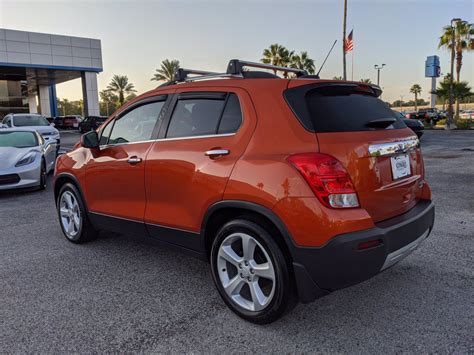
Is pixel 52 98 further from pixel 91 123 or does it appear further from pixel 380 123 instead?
pixel 380 123

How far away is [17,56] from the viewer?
3134 centimetres

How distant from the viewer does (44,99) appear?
44375mm

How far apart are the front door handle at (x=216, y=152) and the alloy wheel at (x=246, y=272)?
23.1 inches

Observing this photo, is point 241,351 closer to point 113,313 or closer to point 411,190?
point 113,313

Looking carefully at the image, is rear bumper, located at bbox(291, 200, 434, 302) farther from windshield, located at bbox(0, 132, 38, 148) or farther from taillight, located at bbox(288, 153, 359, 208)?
windshield, located at bbox(0, 132, 38, 148)

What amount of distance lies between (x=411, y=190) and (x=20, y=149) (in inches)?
306

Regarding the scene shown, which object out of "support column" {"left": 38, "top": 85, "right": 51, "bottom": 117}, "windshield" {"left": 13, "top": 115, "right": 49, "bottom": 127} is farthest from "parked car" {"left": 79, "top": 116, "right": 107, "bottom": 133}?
"support column" {"left": 38, "top": 85, "right": 51, "bottom": 117}

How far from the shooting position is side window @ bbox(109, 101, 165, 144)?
3.64 metres

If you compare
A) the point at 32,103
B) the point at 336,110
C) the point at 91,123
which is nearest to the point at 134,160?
the point at 336,110

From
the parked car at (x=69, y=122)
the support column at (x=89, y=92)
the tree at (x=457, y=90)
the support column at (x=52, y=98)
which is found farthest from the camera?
the support column at (x=52, y=98)

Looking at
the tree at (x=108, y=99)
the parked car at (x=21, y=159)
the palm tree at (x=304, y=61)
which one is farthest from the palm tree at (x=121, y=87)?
the parked car at (x=21, y=159)

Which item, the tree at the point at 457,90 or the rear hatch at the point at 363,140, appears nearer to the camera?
the rear hatch at the point at 363,140

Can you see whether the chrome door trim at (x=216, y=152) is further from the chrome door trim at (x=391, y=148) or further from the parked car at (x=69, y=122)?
the parked car at (x=69, y=122)

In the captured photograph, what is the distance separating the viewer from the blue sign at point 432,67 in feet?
147
